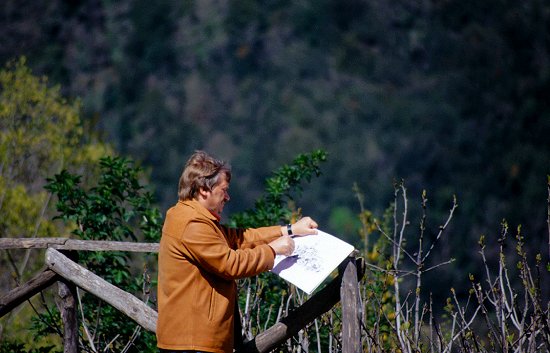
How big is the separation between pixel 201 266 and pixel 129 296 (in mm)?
752

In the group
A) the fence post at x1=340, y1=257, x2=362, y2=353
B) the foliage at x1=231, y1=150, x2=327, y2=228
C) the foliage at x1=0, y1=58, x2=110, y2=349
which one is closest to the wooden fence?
the fence post at x1=340, y1=257, x2=362, y2=353

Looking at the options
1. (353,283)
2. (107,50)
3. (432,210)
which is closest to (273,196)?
(353,283)

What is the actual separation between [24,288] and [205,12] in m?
23.0

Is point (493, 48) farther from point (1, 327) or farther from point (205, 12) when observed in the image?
point (1, 327)

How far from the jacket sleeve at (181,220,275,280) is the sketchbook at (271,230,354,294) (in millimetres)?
120

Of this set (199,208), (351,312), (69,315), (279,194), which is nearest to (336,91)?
(279,194)

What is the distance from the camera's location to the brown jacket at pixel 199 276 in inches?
139

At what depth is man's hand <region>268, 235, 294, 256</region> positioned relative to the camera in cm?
373

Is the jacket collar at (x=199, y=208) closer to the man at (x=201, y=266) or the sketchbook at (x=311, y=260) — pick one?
the man at (x=201, y=266)

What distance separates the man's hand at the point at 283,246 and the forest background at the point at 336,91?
19.0 metres

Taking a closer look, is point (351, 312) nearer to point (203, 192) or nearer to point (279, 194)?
point (203, 192)

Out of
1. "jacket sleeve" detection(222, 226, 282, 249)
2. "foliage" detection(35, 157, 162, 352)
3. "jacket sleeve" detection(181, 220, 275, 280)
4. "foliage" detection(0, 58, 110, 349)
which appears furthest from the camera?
"foliage" detection(0, 58, 110, 349)

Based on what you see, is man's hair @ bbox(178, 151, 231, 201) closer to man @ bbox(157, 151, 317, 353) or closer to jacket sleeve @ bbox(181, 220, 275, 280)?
man @ bbox(157, 151, 317, 353)

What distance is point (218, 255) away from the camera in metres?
3.52
